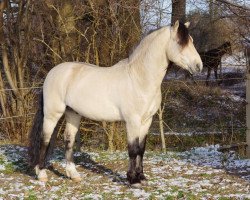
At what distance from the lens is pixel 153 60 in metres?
4.97

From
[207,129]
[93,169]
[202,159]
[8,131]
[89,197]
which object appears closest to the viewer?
[89,197]

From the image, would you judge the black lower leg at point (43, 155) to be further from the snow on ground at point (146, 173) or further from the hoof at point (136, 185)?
the hoof at point (136, 185)

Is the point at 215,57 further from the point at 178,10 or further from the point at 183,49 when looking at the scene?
the point at 183,49

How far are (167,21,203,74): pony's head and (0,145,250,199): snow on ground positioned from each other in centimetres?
139

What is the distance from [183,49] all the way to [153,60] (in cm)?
38

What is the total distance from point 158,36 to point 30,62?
5.92 meters

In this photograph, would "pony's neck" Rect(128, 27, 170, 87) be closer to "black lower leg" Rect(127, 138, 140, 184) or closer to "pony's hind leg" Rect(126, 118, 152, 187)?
"pony's hind leg" Rect(126, 118, 152, 187)

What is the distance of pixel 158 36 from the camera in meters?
4.95

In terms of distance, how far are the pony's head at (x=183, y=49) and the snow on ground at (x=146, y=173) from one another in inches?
54.8

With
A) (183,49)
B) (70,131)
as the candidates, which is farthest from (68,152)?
(183,49)

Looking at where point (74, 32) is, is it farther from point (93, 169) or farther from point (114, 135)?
point (93, 169)

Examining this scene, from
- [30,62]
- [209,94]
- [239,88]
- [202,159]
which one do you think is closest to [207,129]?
[209,94]

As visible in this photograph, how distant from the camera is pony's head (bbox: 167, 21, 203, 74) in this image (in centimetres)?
479

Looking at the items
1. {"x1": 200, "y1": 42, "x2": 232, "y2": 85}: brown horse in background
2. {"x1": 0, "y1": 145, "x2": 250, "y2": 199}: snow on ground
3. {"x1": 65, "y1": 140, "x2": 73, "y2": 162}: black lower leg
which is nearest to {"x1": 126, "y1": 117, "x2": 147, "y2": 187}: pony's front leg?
{"x1": 0, "y1": 145, "x2": 250, "y2": 199}: snow on ground
